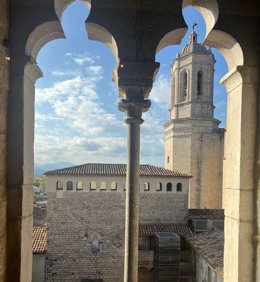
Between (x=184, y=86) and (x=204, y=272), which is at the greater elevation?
(x=184, y=86)

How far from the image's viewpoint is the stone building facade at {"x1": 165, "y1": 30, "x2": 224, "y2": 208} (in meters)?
21.6

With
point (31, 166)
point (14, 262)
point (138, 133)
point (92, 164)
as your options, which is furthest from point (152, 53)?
point (92, 164)

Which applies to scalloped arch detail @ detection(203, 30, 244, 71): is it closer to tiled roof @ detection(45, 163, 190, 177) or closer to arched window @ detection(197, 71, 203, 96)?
tiled roof @ detection(45, 163, 190, 177)

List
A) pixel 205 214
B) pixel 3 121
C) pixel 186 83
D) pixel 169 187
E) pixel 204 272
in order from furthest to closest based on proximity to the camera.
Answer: pixel 186 83, pixel 169 187, pixel 205 214, pixel 204 272, pixel 3 121

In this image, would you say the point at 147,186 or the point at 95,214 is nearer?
the point at 95,214

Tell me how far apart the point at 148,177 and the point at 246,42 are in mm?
15638

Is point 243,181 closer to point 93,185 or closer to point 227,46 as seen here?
point 227,46

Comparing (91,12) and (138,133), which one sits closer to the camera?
(91,12)

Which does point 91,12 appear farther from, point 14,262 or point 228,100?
point 14,262

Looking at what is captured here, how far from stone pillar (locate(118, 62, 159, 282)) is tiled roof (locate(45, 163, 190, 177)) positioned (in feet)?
47.4

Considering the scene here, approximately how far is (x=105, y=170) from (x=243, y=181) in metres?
15.6

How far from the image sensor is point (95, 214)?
1627cm

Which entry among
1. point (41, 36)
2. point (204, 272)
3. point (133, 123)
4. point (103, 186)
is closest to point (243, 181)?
point (133, 123)

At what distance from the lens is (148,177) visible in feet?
56.7
